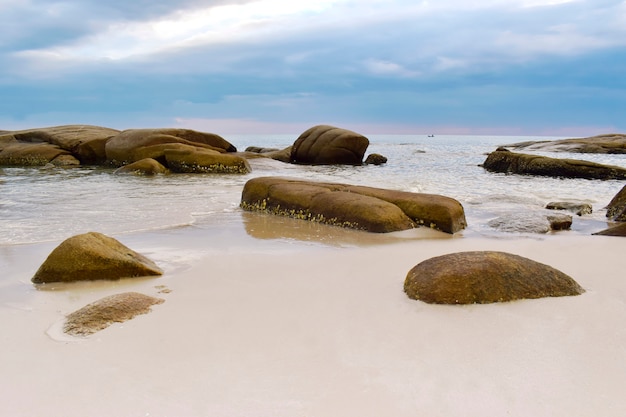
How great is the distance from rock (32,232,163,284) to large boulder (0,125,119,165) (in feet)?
63.8

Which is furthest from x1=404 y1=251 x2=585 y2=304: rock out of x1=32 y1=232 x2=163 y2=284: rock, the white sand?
x1=32 y1=232 x2=163 y2=284: rock

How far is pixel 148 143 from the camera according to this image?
2027cm

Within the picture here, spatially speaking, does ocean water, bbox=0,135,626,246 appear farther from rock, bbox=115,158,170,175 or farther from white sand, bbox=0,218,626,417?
white sand, bbox=0,218,626,417

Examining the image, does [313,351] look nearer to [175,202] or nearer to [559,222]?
[559,222]

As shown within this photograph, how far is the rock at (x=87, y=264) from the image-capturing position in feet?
13.7

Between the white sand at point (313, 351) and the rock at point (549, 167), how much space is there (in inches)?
536

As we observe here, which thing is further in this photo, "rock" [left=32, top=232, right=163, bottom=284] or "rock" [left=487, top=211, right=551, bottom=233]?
"rock" [left=487, top=211, right=551, bottom=233]

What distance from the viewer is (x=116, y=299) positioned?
10.9ft

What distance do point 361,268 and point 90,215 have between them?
212 inches

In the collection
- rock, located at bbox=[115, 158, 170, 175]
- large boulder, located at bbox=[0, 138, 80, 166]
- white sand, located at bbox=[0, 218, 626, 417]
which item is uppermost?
large boulder, located at bbox=[0, 138, 80, 166]

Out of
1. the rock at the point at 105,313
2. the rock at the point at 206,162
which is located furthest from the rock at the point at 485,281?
the rock at the point at 206,162

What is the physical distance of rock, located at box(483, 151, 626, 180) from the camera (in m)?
16.0

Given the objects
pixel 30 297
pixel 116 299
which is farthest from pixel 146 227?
pixel 116 299

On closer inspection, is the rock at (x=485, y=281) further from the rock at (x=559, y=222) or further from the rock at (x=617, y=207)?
the rock at (x=617, y=207)
